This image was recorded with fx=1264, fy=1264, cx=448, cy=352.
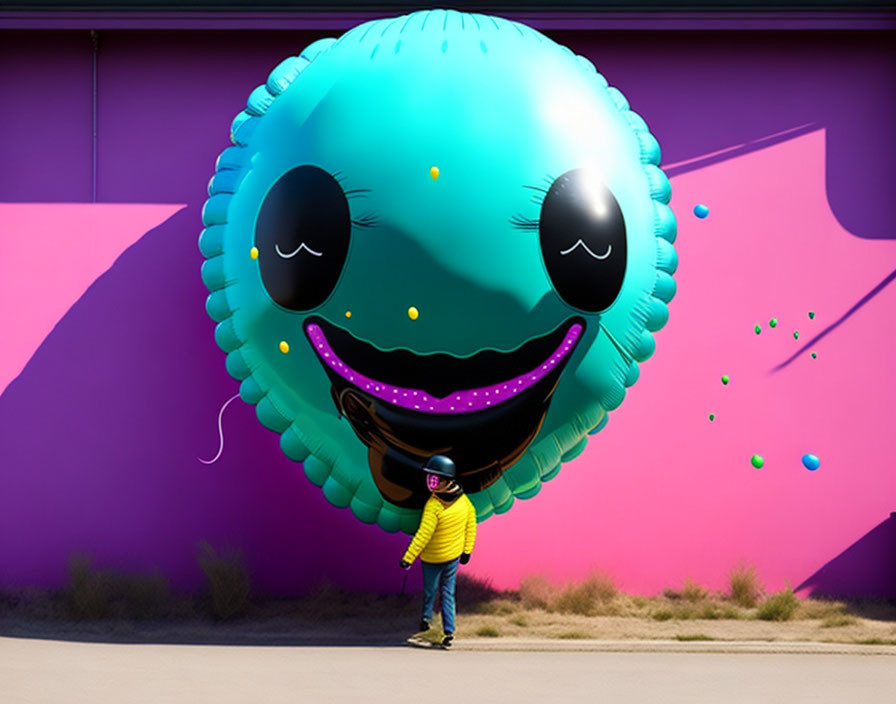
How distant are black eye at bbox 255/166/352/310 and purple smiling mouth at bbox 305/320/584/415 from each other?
0.80ft

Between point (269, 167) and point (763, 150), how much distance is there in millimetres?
4092

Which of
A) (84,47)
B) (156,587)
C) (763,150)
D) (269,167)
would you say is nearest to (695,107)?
(763,150)

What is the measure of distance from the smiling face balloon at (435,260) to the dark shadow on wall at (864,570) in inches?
111

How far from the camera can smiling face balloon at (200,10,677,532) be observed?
24.0 feet

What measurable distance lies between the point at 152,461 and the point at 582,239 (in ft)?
13.1

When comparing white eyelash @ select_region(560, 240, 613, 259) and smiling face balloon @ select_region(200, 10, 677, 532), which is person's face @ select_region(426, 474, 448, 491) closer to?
smiling face balloon @ select_region(200, 10, 677, 532)

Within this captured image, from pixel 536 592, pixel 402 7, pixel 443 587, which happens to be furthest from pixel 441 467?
pixel 402 7

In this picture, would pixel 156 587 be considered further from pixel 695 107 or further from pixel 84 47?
pixel 695 107

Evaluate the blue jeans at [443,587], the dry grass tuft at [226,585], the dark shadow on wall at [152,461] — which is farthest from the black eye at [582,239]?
the dry grass tuft at [226,585]

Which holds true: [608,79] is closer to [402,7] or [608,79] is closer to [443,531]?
[402,7]

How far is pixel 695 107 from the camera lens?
385 inches

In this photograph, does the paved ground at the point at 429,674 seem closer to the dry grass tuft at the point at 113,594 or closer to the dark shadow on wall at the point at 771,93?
the dry grass tuft at the point at 113,594

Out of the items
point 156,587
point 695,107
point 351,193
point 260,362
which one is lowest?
point 156,587

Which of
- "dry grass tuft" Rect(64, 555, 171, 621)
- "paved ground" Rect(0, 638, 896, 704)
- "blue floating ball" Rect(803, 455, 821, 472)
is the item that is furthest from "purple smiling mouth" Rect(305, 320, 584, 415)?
"blue floating ball" Rect(803, 455, 821, 472)
